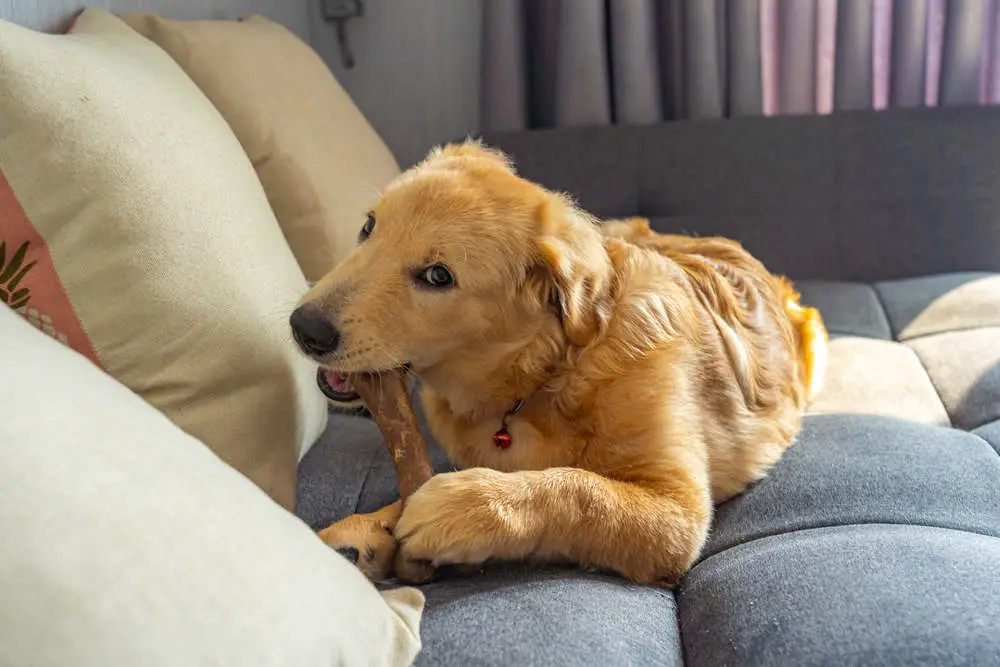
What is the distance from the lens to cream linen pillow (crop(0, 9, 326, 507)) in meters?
1.10

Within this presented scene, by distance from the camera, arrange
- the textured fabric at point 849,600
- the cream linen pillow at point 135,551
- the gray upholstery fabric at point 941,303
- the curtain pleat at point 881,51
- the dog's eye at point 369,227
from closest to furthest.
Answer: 1. the cream linen pillow at point 135,551
2. the textured fabric at point 849,600
3. the dog's eye at point 369,227
4. the gray upholstery fabric at point 941,303
5. the curtain pleat at point 881,51

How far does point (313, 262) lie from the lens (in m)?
1.78

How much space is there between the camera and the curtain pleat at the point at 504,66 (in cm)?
278

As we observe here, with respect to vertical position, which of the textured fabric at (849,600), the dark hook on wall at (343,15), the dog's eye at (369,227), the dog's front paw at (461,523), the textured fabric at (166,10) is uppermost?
the textured fabric at (166,10)

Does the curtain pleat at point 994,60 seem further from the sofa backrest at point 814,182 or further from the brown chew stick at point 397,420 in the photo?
the brown chew stick at point 397,420

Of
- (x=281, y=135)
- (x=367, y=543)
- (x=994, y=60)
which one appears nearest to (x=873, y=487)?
(x=367, y=543)

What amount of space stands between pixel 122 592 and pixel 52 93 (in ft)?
2.50

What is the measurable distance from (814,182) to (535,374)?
5.07 ft

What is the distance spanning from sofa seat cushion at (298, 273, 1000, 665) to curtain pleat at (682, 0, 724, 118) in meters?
1.21

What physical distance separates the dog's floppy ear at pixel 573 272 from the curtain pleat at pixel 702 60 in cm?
157

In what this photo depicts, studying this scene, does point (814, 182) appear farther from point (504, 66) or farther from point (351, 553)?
point (351, 553)

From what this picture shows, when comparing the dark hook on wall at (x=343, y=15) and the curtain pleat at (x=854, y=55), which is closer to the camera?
the curtain pleat at (x=854, y=55)

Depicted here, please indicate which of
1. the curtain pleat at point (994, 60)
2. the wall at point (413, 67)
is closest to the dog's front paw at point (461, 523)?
the wall at point (413, 67)

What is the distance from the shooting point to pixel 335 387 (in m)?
1.36
